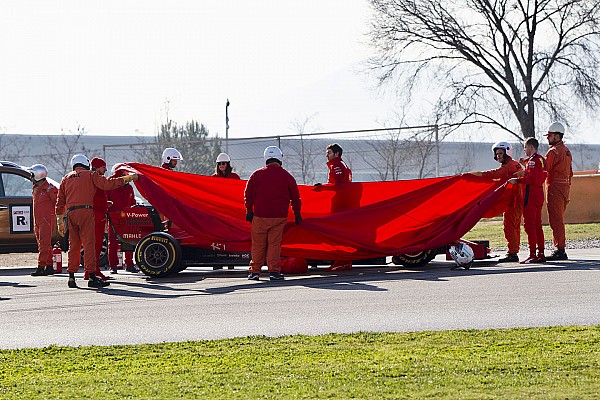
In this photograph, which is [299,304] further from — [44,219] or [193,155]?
[193,155]

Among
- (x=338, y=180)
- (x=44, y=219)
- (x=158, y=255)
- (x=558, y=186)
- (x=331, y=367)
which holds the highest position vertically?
(x=338, y=180)

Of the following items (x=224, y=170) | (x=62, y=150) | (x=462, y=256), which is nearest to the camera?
(x=462, y=256)

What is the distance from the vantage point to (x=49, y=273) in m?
18.2

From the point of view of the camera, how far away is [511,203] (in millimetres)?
17141

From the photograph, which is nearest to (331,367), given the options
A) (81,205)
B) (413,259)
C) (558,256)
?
(81,205)

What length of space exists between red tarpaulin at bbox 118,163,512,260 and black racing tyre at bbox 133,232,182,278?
370 mm

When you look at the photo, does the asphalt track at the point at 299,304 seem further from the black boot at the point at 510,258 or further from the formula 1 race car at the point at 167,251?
the black boot at the point at 510,258

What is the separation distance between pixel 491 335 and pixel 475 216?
24.0ft

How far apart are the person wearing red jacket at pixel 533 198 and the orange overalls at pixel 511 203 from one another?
0.62 ft

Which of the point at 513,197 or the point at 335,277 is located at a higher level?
the point at 513,197

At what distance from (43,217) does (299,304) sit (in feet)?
24.4

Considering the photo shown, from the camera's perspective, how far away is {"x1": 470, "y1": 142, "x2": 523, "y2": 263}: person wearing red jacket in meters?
17.1

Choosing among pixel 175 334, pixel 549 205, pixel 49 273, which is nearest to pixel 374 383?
pixel 175 334

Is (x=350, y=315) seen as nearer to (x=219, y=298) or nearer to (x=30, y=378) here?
(x=219, y=298)
